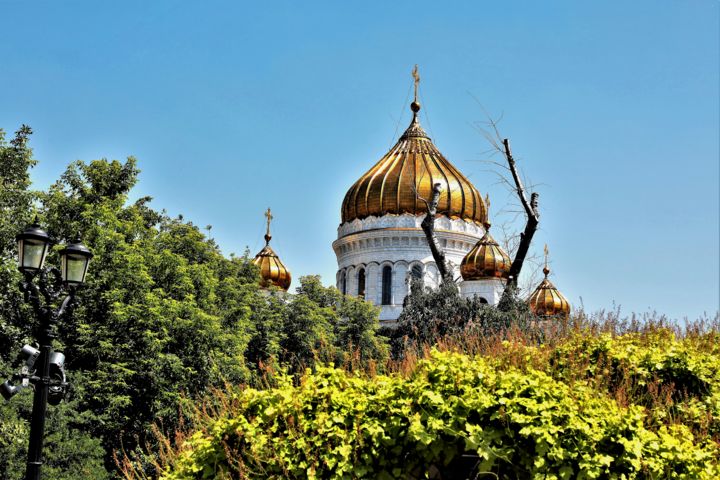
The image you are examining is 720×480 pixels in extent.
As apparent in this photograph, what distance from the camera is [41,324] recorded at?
894 centimetres

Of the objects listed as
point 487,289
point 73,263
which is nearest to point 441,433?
point 73,263

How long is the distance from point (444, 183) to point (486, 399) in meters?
39.3

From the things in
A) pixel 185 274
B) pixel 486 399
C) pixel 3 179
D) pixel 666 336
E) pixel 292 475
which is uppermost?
pixel 3 179

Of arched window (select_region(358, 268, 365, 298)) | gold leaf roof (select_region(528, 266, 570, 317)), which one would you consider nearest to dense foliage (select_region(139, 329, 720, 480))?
gold leaf roof (select_region(528, 266, 570, 317))

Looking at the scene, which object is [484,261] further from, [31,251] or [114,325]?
[31,251]

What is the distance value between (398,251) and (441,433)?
38.4 metres

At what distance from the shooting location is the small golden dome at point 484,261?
4025cm

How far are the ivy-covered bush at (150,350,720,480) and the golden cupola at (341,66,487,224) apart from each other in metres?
37.1

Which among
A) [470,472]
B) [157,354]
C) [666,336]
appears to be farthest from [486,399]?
[157,354]

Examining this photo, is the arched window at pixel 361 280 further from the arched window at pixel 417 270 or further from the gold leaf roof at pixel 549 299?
the gold leaf roof at pixel 549 299

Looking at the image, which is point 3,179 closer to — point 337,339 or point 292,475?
point 337,339

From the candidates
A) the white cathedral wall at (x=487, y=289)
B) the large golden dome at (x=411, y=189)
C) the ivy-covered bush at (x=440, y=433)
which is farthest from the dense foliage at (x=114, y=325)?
the large golden dome at (x=411, y=189)

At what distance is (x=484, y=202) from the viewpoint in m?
47.9

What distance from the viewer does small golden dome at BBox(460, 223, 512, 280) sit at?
40.2 meters
